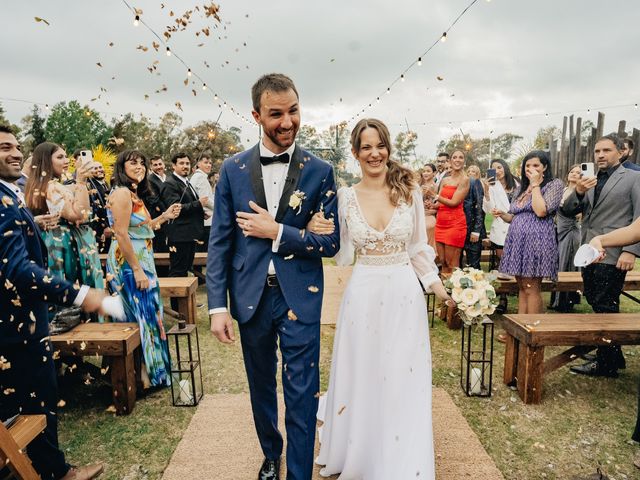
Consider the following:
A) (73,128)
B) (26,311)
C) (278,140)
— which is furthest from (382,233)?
(73,128)

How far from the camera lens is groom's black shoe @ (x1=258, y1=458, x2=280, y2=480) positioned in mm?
2525

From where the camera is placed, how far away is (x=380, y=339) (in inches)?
97.2

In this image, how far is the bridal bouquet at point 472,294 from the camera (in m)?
2.89

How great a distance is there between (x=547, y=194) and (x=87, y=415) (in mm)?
4919

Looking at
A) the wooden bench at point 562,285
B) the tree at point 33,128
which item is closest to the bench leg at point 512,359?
the wooden bench at point 562,285

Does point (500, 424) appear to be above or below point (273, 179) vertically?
below

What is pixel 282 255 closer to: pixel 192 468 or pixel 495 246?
pixel 192 468

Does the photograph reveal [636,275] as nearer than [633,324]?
No

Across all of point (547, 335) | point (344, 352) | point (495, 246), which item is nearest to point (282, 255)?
point (344, 352)

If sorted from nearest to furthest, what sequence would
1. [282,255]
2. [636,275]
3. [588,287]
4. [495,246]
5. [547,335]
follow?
[282,255]
[547,335]
[588,287]
[636,275]
[495,246]

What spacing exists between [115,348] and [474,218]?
5550 millimetres

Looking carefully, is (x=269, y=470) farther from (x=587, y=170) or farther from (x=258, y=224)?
(x=587, y=170)

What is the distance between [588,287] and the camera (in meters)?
4.04

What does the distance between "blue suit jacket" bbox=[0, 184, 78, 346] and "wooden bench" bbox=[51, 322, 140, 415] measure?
3.30ft
